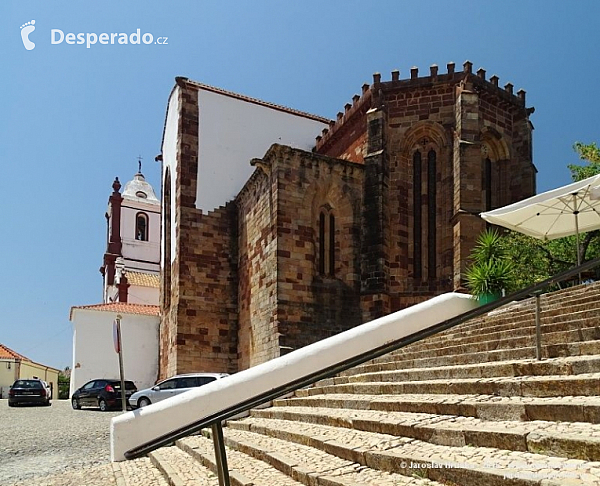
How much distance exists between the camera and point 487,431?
3.42m

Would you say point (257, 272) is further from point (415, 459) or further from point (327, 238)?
point (415, 459)

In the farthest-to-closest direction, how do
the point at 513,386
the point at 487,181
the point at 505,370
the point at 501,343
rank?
the point at 487,181
the point at 501,343
the point at 505,370
the point at 513,386

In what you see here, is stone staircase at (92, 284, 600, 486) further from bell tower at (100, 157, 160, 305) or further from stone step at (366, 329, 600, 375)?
bell tower at (100, 157, 160, 305)

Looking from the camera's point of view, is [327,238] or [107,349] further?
[107,349]

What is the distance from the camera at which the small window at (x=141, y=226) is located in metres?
41.8

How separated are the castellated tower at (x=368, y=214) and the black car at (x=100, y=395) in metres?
2.90

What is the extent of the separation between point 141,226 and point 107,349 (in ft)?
58.2

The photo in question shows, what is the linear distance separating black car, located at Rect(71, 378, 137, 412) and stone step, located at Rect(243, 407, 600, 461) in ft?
44.9

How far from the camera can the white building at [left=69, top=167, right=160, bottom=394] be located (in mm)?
25547

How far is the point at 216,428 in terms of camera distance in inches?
118

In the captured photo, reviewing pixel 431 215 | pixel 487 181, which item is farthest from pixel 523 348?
pixel 487 181

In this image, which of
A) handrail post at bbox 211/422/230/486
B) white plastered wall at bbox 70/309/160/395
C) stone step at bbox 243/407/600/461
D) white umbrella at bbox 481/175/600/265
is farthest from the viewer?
white plastered wall at bbox 70/309/160/395

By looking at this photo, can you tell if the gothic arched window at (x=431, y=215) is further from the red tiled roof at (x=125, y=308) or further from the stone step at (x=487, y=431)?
the red tiled roof at (x=125, y=308)

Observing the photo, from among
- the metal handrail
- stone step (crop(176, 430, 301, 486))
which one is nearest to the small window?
stone step (crop(176, 430, 301, 486))
